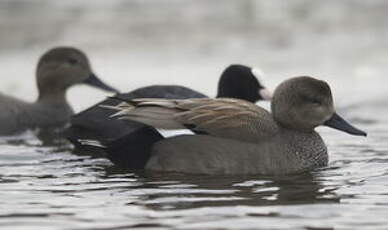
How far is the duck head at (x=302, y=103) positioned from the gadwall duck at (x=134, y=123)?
1.02 meters

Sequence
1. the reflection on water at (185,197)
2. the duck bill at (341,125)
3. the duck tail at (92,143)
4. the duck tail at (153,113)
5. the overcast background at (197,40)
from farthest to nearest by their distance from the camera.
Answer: the overcast background at (197,40) < the duck bill at (341,125) < the duck tail at (92,143) < the duck tail at (153,113) < the reflection on water at (185,197)

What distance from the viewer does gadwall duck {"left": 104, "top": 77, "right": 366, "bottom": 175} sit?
9.02 meters

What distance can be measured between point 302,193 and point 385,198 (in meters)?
0.58

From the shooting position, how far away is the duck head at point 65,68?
13.6 metres

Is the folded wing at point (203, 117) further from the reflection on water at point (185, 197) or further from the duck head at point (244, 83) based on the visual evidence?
the duck head at point (244, 83)

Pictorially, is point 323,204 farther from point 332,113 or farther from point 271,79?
point 271,79

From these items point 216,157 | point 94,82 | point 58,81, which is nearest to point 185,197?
point 216,157

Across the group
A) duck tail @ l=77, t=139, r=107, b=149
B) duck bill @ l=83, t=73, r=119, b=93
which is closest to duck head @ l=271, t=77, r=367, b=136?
duck tail @ l=77, t=139, r=107, b=149

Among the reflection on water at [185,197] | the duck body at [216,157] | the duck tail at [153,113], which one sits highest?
the duck tail at [153,113]

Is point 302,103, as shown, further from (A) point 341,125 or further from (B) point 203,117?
(B) point 203,117

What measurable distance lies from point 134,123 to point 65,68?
12.9 feet

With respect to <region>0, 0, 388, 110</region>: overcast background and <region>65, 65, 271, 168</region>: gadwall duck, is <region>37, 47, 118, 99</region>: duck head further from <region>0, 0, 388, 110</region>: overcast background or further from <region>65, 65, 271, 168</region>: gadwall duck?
<region>65, 65, 271, 168</region>: gadwall duck

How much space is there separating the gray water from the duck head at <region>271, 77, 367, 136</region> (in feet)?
1.34

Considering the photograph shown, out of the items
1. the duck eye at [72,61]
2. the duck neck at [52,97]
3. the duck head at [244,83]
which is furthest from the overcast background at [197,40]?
the duck head at [244,83]
